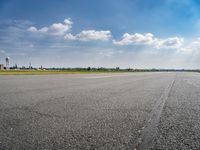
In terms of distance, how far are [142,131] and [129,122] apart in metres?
0.57

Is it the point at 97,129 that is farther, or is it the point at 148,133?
the point at 97,129

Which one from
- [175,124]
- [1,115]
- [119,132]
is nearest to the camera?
[119,132]

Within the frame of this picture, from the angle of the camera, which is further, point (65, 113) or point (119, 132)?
point (65, 113)

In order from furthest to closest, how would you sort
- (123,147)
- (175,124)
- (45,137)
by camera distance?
(175,124)
(45,137)
(123,147)

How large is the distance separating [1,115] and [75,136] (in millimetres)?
2031

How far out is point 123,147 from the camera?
8.79 ft

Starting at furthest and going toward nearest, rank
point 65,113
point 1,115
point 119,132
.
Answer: point 65,113, point 1,115, point 119,132

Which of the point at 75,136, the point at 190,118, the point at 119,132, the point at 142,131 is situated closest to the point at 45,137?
the point at 75,136

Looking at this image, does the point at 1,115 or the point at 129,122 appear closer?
the point at 129,122

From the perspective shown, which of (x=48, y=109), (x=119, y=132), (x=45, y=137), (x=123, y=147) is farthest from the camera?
(x=48, y=109)

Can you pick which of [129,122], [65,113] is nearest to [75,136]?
[129,122]

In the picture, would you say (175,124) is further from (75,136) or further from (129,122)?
(75,136)

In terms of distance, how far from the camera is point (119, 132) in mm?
3299

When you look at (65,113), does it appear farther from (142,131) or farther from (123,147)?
(123,147)
